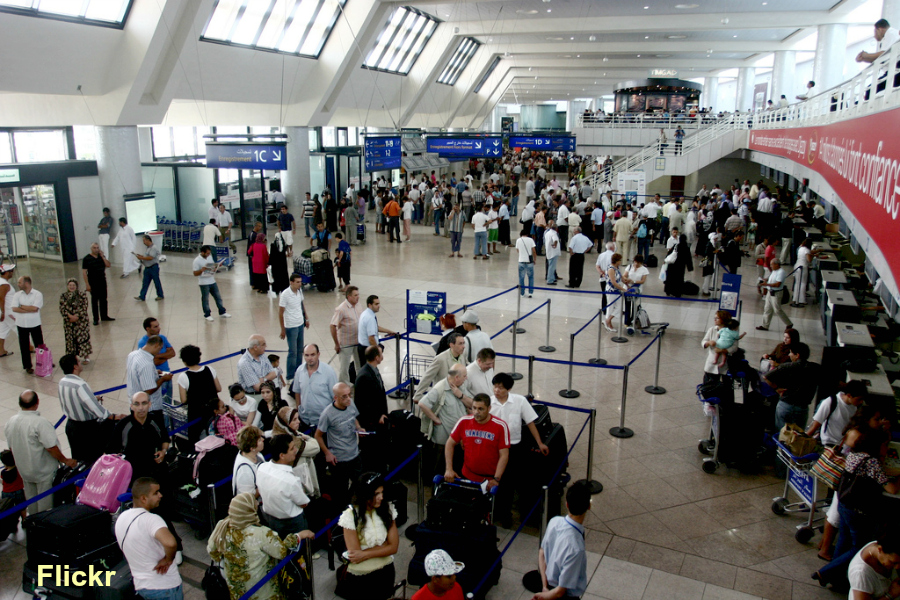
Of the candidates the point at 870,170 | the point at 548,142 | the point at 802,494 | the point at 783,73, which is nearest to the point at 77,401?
the point at 802,494

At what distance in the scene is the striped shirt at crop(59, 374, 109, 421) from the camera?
6062mm

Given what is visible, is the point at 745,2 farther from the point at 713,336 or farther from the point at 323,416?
the point at 323,416

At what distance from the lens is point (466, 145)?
26.1 metres

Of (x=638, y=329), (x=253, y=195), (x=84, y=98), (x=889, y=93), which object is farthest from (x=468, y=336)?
(x=253, y=195)

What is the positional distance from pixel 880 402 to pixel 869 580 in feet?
10.1

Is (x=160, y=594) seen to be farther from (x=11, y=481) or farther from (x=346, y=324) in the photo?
(x=346, y=324)

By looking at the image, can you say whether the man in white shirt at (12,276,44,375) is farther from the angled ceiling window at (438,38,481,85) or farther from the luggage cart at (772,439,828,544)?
the angled ceiling window at (438,38,481,85)

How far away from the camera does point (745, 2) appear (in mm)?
24203

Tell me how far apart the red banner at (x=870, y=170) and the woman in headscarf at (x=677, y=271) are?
3023 mm

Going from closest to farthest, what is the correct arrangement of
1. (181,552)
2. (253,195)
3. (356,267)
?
(181,552) → (356,267) → (253,195)

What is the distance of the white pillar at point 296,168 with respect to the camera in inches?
977

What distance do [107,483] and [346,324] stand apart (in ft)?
13.1

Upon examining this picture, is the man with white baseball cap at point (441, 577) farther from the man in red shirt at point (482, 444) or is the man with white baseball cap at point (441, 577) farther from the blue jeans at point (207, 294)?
the blue jeans at point (207, 294)

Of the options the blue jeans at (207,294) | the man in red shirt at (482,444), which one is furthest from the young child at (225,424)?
the blue jeans at (207,294)
